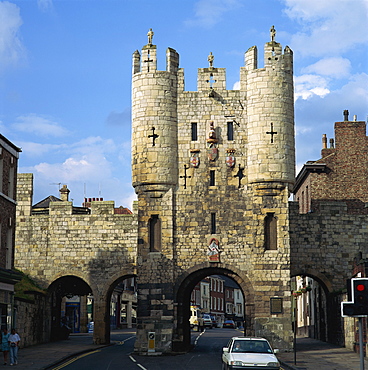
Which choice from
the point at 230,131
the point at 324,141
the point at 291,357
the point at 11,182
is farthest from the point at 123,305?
the point at 291,357

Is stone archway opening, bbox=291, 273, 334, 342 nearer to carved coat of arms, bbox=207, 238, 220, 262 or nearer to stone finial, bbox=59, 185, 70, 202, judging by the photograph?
carved coat of arms, bbox=207, 238, 220, 262

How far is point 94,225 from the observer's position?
3959 cm

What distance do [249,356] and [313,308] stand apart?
26868 millimetres

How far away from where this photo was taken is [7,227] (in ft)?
101

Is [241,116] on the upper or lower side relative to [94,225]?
upper

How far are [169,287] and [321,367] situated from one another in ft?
32.9

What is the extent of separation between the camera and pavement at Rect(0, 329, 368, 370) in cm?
2580

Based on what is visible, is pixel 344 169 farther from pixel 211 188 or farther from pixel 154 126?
pixel 154 126

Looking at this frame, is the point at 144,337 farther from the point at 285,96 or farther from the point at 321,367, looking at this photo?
the point at 285,96

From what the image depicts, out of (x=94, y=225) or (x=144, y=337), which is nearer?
(x=144, y=337)

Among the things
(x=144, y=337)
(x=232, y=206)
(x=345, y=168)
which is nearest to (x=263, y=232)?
(x=232, y=206)


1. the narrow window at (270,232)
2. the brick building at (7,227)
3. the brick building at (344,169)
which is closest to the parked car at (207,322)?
the brick building at (344,169)

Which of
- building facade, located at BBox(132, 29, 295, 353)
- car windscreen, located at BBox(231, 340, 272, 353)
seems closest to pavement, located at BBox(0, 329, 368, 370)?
building facade, located at BBox(132, 29, 295, 353)

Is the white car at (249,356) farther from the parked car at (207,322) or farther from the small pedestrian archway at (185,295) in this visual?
the parked car at (207,322)
